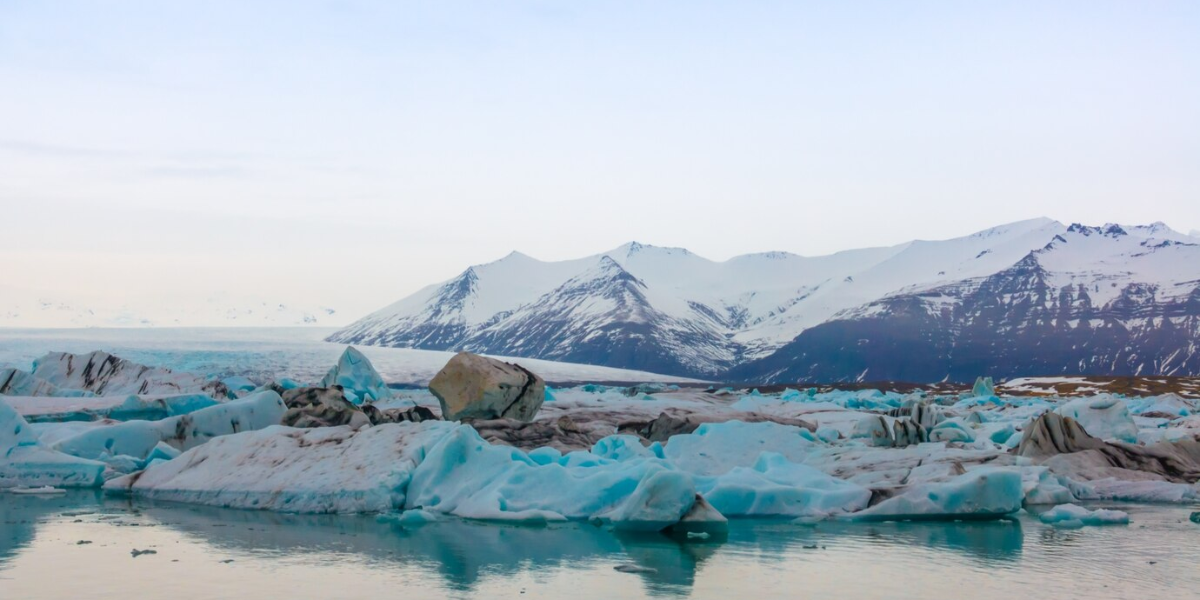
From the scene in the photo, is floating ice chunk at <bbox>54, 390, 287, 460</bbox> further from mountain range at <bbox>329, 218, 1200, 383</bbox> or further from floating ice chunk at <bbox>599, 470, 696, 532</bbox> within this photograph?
mountain range at <bbox>329, 218, 1200, 383</bbox>

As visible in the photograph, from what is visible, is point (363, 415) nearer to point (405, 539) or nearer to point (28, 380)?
point (405, 539)

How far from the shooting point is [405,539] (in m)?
12.4

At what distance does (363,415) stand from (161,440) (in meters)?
3.54

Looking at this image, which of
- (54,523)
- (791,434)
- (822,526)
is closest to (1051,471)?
(791,434)

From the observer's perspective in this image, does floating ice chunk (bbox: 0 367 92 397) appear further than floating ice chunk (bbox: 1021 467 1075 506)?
Yes

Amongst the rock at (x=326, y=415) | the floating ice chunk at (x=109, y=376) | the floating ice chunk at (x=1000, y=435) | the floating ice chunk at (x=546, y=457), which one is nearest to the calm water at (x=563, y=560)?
the floating ice chunk at (x=546, y=457)

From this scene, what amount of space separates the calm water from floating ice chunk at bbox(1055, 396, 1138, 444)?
7.83 metres

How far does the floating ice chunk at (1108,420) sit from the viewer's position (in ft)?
71.0

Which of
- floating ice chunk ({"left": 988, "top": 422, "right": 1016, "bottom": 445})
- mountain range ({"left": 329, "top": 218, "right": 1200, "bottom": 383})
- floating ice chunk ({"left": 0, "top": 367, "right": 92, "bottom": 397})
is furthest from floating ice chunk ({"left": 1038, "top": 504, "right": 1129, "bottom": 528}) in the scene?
mountain range ({"left": 329, "top": 218, "right": 1200, "bottom": 383})

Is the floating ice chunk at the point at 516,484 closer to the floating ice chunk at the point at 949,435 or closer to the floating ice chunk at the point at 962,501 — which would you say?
the floating ice chunk at the point at 962,501

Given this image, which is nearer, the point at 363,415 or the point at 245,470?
the point at 245,470

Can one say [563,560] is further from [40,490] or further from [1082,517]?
[40,490]

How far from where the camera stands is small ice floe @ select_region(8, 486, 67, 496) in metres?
16.7

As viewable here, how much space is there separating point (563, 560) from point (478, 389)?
35.5 feet
